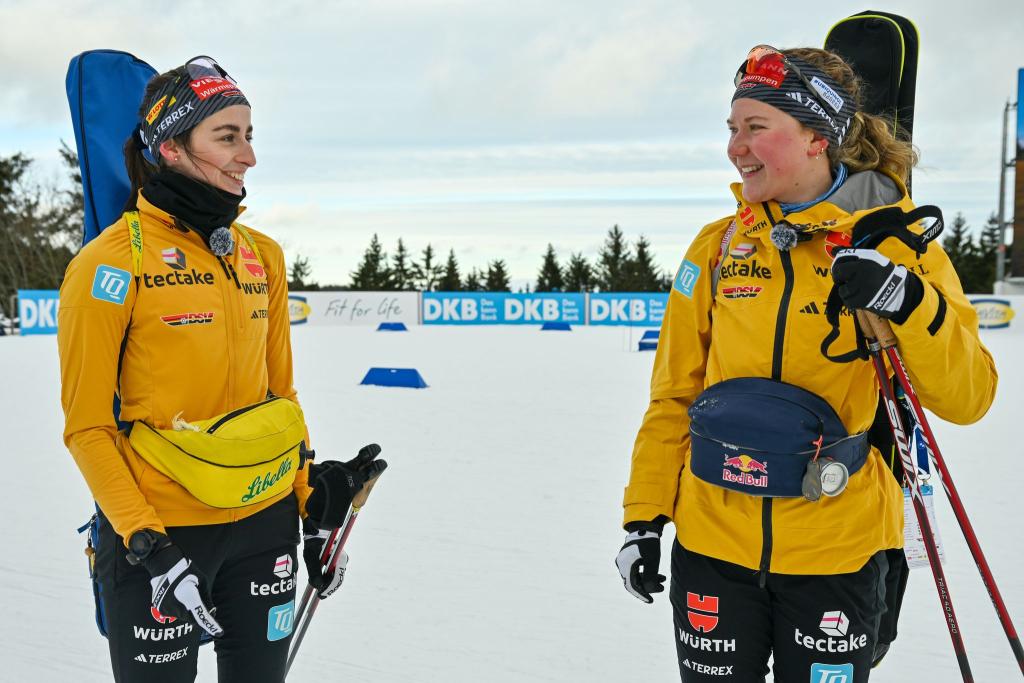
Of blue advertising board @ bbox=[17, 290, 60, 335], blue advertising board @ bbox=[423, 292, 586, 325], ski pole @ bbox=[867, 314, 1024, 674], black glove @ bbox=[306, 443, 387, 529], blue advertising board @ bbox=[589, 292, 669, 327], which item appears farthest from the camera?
blue advertising board @ bbox=[589, 292, 669, 327]

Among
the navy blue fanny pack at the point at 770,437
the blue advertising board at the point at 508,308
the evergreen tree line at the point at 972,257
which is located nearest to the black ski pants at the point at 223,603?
the navy blue fanny pack at the point at 770,437

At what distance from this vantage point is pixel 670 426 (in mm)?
2176

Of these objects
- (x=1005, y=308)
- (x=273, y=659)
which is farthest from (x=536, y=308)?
(x=273, y=659)

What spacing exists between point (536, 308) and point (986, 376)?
29.5m

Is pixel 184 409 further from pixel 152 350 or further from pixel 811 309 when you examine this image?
pixel 811 309

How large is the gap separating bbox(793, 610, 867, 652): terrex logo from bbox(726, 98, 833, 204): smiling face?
0.96 metres

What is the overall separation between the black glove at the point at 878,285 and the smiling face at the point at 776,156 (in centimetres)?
34

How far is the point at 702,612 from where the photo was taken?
6.53ft

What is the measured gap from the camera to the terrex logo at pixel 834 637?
1889 millimetres

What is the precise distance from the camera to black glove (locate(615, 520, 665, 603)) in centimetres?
209

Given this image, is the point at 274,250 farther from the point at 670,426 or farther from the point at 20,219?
the point at 20,219

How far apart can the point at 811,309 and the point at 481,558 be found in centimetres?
313

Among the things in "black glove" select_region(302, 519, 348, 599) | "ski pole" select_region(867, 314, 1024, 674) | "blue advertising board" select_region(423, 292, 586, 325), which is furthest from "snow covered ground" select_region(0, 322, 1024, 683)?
"blue advertising board" select_region(423, 292, 586, 325)

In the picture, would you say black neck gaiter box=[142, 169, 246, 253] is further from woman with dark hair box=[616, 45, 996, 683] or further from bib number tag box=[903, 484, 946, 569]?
bib number tag box=[903, 484, 946, 569]
